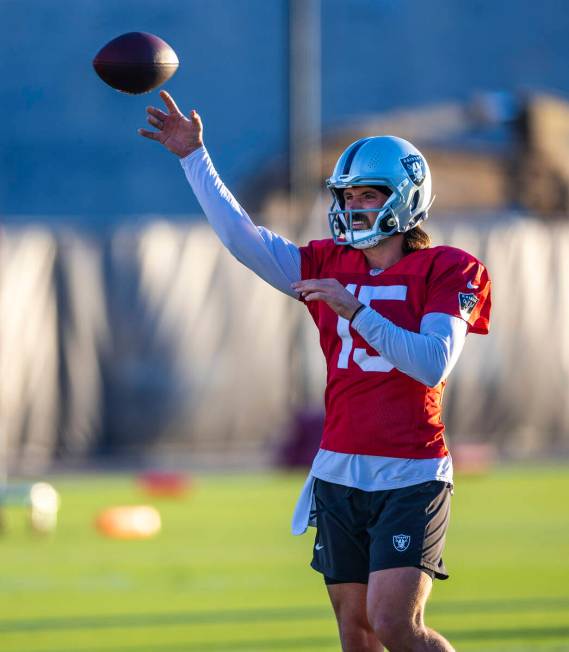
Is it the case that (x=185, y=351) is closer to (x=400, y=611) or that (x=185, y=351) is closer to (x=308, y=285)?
(x=308, y=285)

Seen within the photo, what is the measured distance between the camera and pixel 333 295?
506 centimetres

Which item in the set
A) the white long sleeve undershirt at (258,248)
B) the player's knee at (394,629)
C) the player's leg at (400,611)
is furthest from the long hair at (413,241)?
the player's knee at (394,629)

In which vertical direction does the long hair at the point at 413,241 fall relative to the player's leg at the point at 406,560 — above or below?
above

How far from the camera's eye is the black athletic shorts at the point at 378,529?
201 inches

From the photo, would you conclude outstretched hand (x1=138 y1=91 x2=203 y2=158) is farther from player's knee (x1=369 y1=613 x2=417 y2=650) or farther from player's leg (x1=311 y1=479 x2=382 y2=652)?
player's knee (x1=369 y1=613 x2=417 y2=650)

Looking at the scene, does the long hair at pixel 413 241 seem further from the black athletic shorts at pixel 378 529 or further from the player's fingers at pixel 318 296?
the black athletic shorts at pixel 378 529

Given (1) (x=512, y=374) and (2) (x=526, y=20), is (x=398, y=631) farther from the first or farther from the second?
(2) (x=526, y=20)

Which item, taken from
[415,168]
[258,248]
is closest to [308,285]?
[258,248]

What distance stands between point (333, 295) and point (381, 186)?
557 millimetres

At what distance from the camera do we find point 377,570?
5.11 metres

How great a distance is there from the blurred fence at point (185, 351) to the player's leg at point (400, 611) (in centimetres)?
1310

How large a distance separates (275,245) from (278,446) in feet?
39.0

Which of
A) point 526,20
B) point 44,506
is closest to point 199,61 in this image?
point 526,20

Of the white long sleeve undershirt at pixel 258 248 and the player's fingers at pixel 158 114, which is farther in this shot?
the player's fingers at pixel 158 114
